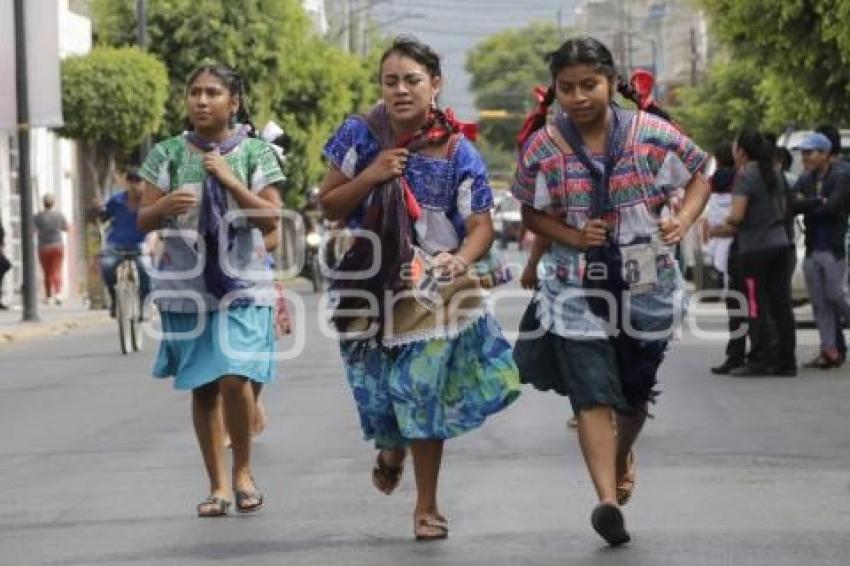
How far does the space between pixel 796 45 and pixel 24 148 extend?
364 inches

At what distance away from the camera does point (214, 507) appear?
9.81 m

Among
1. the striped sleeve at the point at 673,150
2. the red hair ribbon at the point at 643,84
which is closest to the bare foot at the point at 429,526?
the striped sleeve at the point at 673,150

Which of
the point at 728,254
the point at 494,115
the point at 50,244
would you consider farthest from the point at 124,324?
the point at 494,115

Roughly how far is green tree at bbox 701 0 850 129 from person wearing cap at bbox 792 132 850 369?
287 inches

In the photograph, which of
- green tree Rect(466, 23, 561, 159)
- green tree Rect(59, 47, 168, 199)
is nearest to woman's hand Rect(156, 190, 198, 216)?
green tree Rect(59, 47, 168, 199)

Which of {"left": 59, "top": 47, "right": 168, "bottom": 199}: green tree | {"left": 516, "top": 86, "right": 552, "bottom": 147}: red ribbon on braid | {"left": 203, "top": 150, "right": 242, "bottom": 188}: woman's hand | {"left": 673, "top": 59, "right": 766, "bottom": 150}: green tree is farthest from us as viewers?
{"left": 673, "top": 59, "right": 766, "bottom": 150}: green tree

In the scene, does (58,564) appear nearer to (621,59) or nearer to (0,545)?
(0,545)

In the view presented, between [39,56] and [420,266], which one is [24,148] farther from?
[420,266]

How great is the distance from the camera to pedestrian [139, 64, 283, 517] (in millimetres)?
9836

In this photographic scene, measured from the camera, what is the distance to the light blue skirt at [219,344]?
983 cm

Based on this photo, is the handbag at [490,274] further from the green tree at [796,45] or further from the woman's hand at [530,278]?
the green tree at [796,45]

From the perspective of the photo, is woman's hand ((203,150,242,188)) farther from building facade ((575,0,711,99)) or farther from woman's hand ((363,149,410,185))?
building facade ((575,0,711,99))

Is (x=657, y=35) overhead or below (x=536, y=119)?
overhead

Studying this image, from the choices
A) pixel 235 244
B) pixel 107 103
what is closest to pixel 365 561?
pixel 235 244
